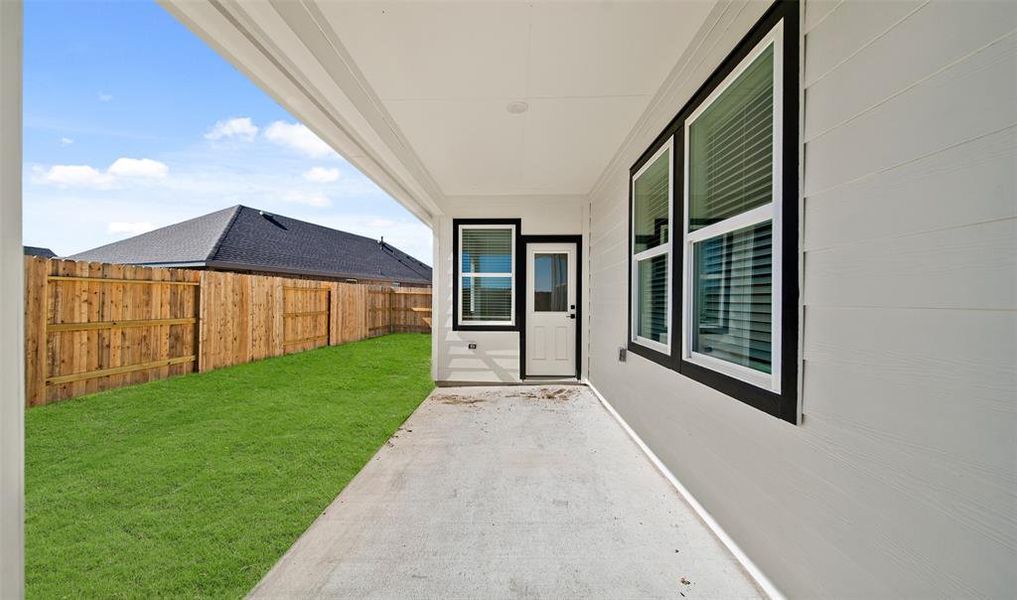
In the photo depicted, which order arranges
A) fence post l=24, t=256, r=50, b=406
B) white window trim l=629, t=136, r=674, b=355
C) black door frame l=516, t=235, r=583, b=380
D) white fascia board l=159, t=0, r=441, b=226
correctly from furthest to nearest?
black door frame l=516, t=235, r=583, b=380
fence post l=24, t=256, r=50, b=406
white window trim l=629, t=136, r=674, b=355
white fascia board l=159, t=0, r=441, b=226

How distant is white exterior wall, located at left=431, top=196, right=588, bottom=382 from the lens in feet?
17.7

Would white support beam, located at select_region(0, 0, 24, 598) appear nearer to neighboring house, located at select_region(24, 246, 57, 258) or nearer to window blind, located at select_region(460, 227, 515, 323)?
window blind, located at select_region(460, 227, 515, 323)

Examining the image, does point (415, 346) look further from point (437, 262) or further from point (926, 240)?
point (926, 240)

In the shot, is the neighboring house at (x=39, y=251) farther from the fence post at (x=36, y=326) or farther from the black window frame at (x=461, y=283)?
the black window frame at (x=461, y=283)

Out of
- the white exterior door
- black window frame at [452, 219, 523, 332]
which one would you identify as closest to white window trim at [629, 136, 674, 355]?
the white exterior door

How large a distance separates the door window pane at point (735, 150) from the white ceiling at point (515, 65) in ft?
1.55

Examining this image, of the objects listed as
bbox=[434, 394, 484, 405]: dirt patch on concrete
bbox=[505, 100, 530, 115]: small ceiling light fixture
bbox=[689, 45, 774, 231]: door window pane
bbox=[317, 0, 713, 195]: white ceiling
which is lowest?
bbox=[434, 394, 484, 405]: dirt patch on concrete

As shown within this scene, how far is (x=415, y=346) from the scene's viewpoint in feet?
28.3

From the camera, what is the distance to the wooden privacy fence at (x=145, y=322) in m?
3.95

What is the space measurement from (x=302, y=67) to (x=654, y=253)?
103 inches

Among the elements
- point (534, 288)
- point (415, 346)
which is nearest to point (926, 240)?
point (534, 288)

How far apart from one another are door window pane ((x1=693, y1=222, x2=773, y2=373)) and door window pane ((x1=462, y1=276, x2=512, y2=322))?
3.38 m

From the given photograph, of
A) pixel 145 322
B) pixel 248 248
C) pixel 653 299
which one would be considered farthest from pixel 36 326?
pixel 248 248

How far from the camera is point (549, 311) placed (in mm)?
5469
